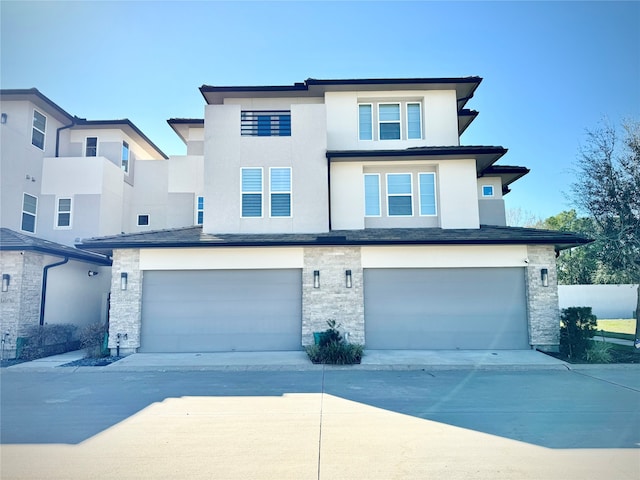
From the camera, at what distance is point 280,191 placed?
14484mm

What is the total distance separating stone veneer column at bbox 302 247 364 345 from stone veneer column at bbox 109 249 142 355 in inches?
212

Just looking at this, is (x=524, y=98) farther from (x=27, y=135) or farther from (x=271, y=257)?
(x=27, y=135)

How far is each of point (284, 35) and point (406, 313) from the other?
9.30m

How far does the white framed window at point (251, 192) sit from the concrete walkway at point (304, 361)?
500 cm

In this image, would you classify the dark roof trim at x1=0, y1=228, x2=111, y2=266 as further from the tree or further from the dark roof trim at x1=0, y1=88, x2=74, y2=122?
the tree

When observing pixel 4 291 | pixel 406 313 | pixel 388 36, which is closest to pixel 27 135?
pixel 4 291

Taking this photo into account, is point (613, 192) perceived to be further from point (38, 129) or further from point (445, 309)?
point (38, 129)

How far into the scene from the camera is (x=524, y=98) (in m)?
14.9

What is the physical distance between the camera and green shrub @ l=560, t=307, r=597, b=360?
11.6 m

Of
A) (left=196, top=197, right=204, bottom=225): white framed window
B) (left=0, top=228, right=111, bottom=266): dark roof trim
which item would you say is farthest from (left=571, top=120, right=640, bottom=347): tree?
(left=0, top=228, right=111, bottom=266): dark roof trim

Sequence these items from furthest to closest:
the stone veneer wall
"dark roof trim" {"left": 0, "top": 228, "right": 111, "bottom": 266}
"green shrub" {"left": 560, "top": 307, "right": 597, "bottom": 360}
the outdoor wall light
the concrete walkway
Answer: the outdoor wall light
"dark roof trim" {"left": 0, "top": 228, "right": 111, "bottom": 266}
the stone veneer wall
"green shrub" {"left": 560, "top": 307, "right": 597, "bottom": 360}
the concrete walkway

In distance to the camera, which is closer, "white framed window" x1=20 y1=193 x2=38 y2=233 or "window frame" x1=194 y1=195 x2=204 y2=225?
"white framed window" x1=20 y1=193 x2=38 y2=233

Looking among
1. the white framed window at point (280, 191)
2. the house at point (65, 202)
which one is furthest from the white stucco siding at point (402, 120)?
the house at point (65, 202)

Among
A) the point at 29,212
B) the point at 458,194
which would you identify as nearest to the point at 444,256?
the point at 458,194
